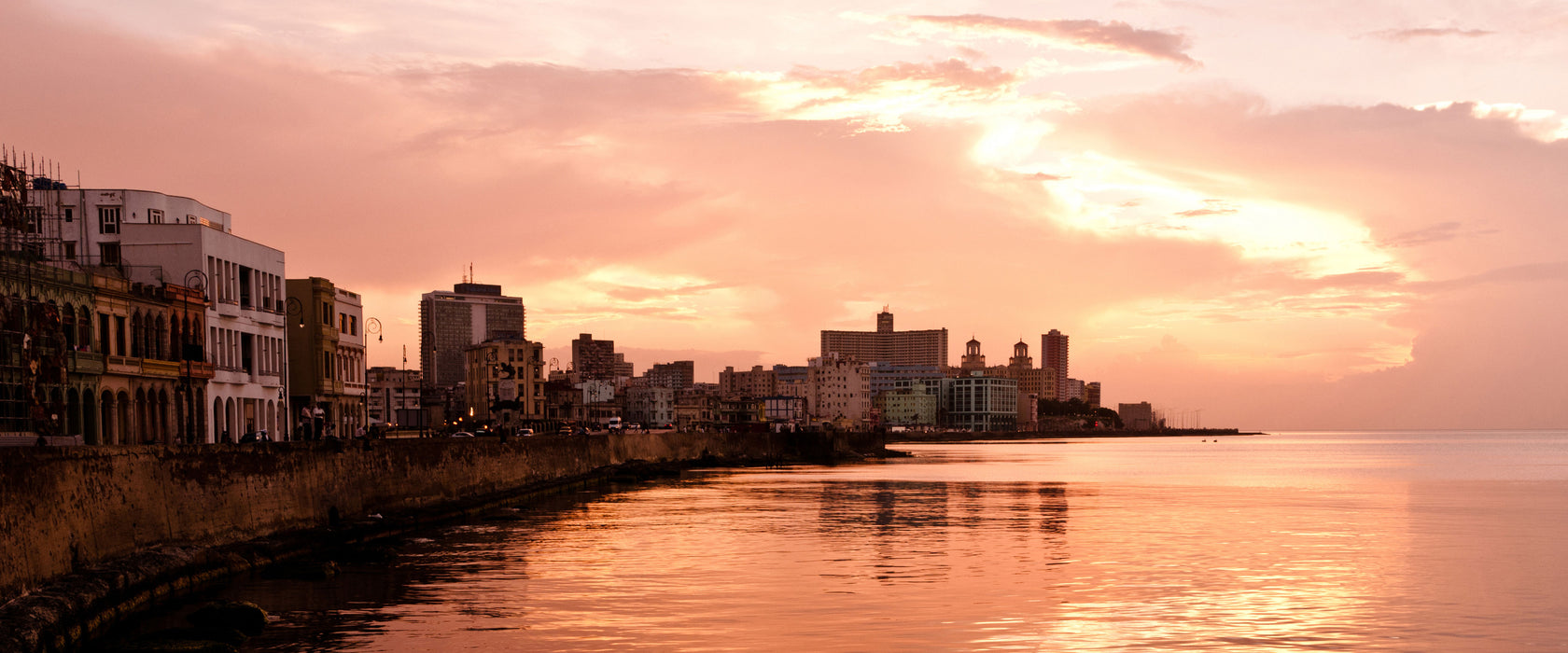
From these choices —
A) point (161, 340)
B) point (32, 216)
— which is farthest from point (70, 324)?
point (161, 340)

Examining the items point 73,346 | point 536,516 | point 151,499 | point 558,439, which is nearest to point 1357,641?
point 151,499

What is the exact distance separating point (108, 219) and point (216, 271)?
32.4 feet

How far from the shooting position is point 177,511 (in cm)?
3944

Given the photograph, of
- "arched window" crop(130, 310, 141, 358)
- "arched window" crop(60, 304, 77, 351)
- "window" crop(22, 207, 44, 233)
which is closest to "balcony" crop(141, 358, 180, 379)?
"arched window" crop(130, 310, 141, 358)

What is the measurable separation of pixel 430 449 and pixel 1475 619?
1806 inches

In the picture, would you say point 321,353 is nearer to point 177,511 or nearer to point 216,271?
point 216,271

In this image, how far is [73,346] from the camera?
61.7 metres

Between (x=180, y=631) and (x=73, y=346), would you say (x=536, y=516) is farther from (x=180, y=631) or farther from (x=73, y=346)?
(x=180, y=631)

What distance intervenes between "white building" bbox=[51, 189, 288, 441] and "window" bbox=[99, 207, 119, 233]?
5cm

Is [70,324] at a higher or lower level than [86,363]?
higher

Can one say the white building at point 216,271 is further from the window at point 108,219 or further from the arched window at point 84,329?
the arched window at point 84,329

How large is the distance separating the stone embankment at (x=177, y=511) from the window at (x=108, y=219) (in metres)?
26.9

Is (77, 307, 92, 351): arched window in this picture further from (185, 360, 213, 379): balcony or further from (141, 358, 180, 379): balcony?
(185, 360, 213, 379): balcony

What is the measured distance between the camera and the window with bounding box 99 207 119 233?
84.8 meters
